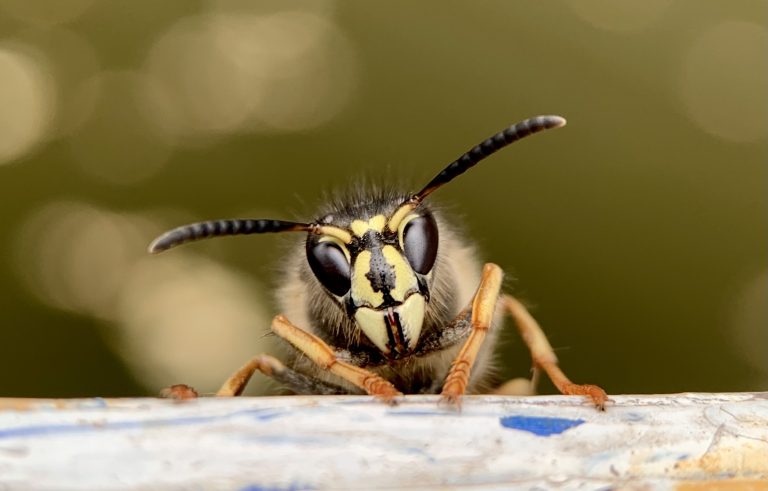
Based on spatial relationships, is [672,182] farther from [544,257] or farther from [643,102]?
[544,257]

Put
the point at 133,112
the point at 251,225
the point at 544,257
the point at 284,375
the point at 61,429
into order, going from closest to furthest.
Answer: the point at 61,429 → the point at 251,225 → the point at 284,375 → the point at 544,257 → the point at 133,112

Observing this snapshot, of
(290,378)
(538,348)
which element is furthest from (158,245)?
(538,348)

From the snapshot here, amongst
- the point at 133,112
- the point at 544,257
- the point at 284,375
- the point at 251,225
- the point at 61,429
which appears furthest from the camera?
the point at 133,112

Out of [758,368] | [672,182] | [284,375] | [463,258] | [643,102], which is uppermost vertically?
[643,102]

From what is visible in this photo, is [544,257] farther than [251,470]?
Yes

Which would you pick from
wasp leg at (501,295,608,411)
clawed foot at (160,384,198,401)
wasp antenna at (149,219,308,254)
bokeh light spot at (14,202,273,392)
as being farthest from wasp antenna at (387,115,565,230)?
bokeh light spot at (14,202,273,392)

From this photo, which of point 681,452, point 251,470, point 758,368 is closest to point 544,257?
point 758,368
